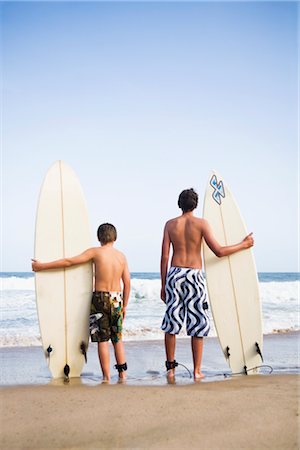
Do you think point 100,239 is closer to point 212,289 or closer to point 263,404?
point 212,289

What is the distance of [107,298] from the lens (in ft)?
13.0

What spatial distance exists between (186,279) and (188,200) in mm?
658

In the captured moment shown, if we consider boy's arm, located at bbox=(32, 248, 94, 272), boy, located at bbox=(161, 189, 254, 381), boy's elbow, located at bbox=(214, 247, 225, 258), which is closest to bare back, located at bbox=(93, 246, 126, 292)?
boy's arm, located at bbox=(32, 248, 94, 272)

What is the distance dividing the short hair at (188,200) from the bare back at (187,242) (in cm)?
11

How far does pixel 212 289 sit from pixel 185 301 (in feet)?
1.73

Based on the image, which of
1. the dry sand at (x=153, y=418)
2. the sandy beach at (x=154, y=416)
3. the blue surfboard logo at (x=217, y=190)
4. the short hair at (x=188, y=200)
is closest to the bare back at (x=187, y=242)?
the short hair at (x=188, y=200)

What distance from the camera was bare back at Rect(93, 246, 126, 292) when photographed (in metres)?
3.98

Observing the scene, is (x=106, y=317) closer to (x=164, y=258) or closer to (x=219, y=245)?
(x=164, y=258)

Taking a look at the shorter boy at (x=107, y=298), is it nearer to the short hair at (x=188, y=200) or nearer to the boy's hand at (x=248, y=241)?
the short hair at (x=188, y=200)

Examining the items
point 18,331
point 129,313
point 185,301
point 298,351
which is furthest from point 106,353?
point 129,313

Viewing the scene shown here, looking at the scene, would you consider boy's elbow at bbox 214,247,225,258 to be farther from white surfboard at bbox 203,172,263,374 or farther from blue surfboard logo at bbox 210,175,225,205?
blue surfboard logo at bbox 210,175,225,205

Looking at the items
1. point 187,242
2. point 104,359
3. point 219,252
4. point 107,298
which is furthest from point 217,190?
point 104,359

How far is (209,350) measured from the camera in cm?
572

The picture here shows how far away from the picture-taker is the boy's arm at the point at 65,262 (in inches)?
163
